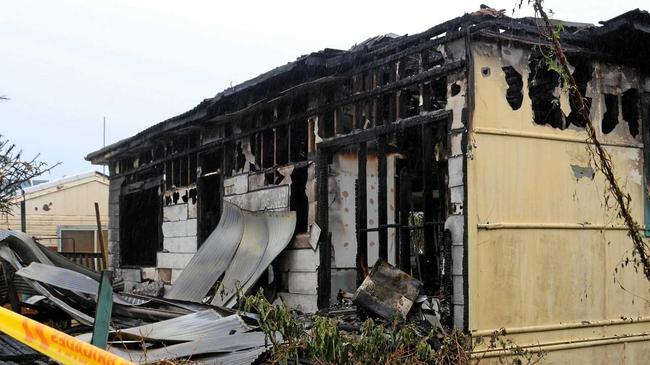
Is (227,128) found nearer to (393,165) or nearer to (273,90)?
(273,90)

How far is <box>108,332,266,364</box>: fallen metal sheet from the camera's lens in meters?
4.82

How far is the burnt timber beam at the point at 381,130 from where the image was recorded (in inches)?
245

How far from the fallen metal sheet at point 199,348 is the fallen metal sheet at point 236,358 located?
A: 0.06m

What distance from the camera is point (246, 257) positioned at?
8.38m

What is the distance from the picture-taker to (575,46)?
649cm

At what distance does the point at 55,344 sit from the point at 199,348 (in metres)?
2.56

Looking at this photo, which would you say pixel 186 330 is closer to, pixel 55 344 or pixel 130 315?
pixel 130 315

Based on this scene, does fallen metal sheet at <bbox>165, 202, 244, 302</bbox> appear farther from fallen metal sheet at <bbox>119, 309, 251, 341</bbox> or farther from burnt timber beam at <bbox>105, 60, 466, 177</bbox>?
fallen metal sheet at <bbox>119, 309, 251, 341</bbox>

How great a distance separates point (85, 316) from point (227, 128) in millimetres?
4497

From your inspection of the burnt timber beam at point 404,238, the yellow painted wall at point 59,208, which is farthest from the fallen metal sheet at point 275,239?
the yellow painted wall at point 59,208

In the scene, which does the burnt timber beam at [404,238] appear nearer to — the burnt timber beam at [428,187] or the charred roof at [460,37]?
the burnt timber beam at [428,187]

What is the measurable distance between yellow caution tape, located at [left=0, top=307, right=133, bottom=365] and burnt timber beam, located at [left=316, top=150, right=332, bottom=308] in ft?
16.4

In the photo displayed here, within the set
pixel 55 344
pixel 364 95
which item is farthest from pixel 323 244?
pixel 55 344

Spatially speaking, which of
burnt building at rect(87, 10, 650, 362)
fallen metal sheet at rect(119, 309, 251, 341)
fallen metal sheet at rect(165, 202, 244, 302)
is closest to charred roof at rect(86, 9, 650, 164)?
burnt building at rect(87, 10, 650, 362)
